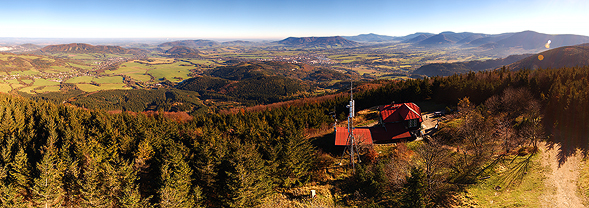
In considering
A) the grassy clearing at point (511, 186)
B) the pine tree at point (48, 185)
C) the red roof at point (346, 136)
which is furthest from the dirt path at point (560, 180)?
the pine tree at point (48, 185)

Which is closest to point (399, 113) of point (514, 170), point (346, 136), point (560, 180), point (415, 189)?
point (346, 136)

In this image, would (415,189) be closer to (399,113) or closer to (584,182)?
(584,182)

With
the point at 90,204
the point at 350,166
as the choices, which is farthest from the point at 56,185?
the point at 350,166

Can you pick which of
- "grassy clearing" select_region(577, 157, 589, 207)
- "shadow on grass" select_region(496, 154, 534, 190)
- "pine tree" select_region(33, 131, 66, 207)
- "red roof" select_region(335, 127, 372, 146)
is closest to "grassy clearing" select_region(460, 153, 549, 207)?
"shadow on grass" select_region(496, 154, 534, 190)

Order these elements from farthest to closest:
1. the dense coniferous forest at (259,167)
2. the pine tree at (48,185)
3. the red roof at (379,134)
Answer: the red roof at (379,134) < the pine tree at (48,185) < the dense coniferous forest at (259,167)

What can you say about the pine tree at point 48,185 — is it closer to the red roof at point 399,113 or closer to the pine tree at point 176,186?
the pine tree at point 176,186

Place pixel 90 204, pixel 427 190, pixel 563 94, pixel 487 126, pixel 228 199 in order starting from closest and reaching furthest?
pixel 427 190 → pixel 90 204 → pixel 228 199 → pixel 487 126 → pixel 563 94

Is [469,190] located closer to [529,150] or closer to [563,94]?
[529,150]
